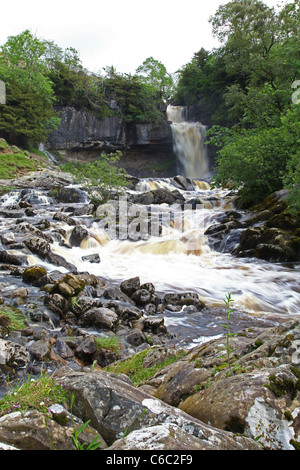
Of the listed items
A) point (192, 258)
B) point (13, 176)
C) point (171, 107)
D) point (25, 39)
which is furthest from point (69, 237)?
point (171, 107)

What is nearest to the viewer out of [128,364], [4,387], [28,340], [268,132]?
[4,387]

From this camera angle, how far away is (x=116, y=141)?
43531 mm

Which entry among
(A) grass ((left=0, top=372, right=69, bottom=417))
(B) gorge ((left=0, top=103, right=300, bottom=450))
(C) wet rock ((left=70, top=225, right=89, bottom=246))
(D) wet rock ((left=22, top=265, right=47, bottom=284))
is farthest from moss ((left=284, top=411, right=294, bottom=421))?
(C) wet rock ((left=70, top=225, right=89, bottom=246))

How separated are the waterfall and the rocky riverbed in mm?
31796

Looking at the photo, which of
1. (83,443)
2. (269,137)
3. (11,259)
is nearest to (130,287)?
(11,259)

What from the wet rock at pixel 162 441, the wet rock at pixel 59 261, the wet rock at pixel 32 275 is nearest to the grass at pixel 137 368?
the wet rock at pixel 162 441

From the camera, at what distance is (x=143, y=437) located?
4.40 ft

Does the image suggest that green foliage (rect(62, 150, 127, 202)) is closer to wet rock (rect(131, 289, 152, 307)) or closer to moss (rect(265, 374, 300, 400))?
wet rock (rect(131, 289, 152, 307))

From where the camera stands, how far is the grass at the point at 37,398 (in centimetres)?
154

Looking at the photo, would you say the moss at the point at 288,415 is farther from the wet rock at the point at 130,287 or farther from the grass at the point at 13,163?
the grass at the point at 13,163

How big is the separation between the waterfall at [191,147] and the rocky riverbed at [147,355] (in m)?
31.8

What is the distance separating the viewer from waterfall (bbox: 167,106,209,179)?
142 ft

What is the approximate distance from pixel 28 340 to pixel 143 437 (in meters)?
4.05
